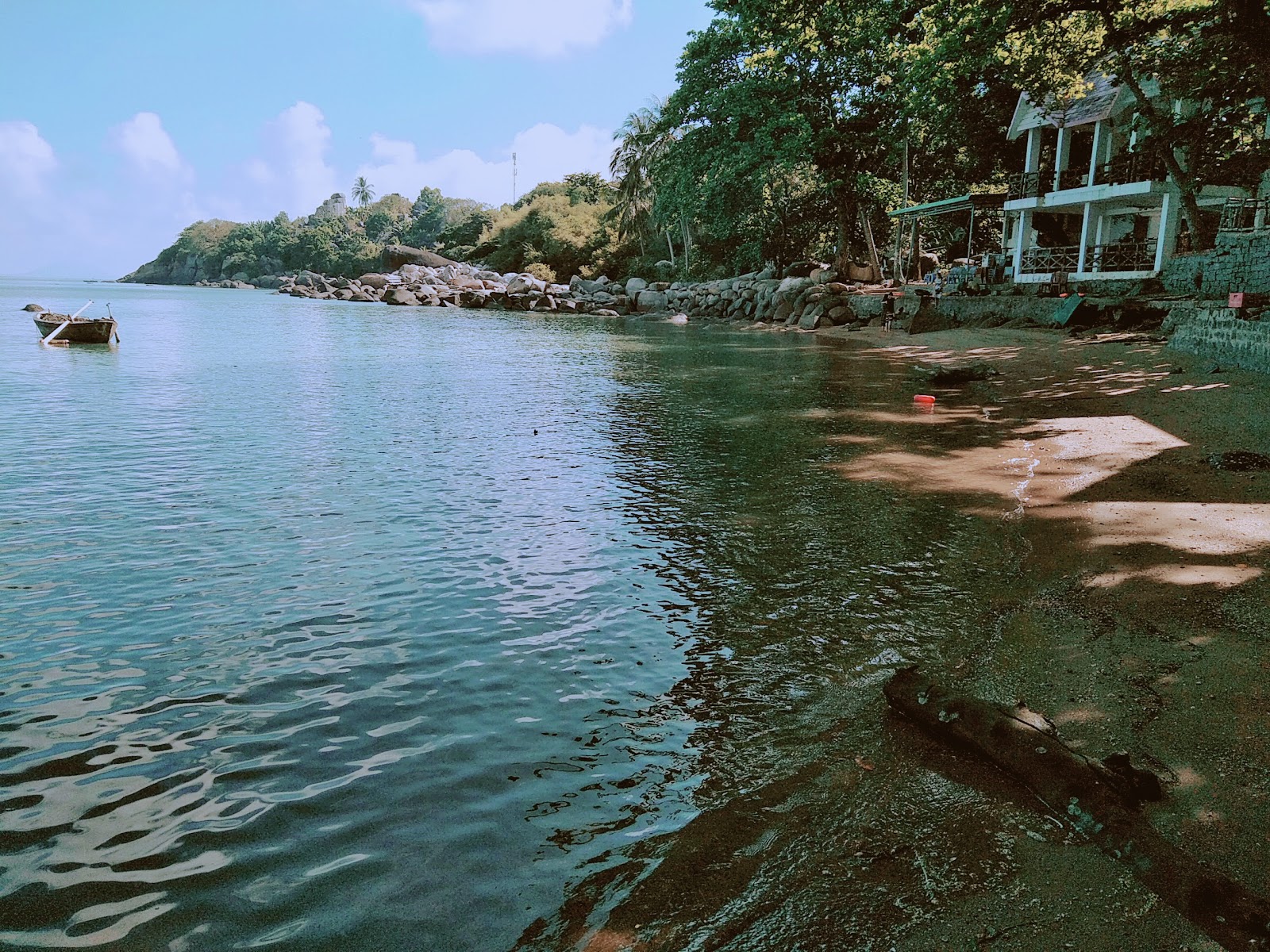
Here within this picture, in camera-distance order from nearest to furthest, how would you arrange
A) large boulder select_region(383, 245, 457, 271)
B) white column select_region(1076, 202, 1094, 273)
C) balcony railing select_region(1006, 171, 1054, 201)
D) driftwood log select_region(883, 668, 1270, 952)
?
driftwood log select_region(883, 668, 1270, 952), white column select_region(1076, 202, 1094, 273), balcony railing select_region(1006, 171, 1054, 201), large boulder select_region(383, 245, 457, 271)

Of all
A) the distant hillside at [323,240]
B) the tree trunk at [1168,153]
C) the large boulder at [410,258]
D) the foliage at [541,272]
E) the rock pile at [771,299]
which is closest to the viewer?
the tree trunk at [1168,153]

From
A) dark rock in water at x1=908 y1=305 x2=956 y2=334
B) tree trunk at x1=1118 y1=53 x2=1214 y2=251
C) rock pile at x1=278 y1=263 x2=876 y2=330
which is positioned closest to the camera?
tree trunk at x1=1118 y1=53 x2=1214 y2=251

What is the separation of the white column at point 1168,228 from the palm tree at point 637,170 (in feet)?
119

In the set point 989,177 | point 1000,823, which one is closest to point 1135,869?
point 1000,823

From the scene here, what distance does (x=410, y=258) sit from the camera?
93.8 m

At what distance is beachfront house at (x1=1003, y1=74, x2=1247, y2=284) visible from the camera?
1078 inches

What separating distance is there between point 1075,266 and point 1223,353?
1834cm

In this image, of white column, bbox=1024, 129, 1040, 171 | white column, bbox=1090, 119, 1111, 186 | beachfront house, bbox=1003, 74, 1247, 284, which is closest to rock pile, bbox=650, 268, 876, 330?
beachfront house, bbox=1003, 74, 1247, 284

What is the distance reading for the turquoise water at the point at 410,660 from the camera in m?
3.45

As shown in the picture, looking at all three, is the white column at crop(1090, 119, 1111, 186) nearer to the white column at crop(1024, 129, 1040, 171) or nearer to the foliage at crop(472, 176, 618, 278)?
the white column at crop(1024, 129, 1040, 171)

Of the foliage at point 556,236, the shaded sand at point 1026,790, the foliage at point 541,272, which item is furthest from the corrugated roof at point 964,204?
the foliage at point 541,272

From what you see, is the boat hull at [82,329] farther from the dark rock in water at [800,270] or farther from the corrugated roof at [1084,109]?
the corrugated roof at [1084,109]

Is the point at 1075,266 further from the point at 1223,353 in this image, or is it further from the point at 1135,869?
the point at 1135,869

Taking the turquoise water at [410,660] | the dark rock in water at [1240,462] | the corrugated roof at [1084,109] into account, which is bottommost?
the turquoise water at [410,660]
